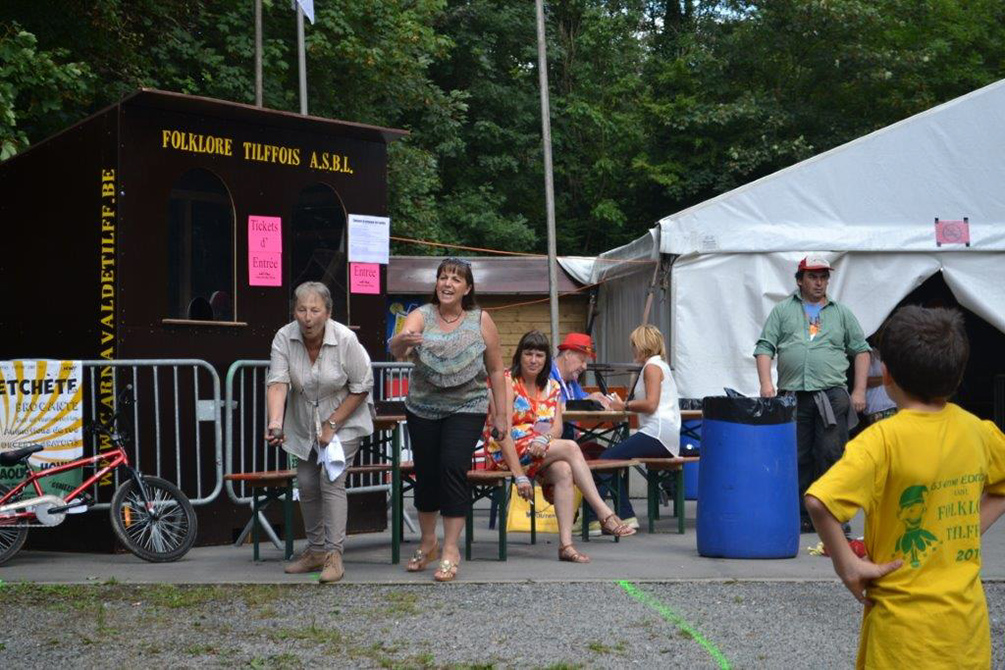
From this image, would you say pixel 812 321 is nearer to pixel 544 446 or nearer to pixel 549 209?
pixel 544 446

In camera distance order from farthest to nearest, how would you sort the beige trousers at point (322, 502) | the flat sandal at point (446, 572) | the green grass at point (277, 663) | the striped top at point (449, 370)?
the beige trousers at point (322, 502) < the striped top at point (449, 370) < the flat sandal at point (446, 572) < the green grass at point (277, 663)

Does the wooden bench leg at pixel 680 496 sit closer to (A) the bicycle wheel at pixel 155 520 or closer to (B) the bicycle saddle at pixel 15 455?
(A) the bicycle wheel at pixel 155 520

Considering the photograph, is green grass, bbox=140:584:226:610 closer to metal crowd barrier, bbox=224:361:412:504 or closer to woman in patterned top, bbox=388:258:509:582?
woman in patterned top, bbox=388:258:509:582

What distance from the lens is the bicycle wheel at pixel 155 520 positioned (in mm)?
8961

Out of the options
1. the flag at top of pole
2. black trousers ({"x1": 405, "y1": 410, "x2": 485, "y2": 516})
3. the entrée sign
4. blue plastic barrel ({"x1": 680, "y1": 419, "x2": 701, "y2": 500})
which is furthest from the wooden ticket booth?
the flag at top of pole

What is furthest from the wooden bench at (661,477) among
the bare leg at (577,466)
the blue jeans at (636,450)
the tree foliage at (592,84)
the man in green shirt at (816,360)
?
the tree foliage at (592,84)

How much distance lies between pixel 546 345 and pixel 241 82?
14846mm

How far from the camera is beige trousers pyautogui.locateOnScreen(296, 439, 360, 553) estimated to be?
8.14 meters

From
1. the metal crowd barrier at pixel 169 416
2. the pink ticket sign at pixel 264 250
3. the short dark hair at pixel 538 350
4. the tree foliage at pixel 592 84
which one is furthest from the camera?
the tree foliage at pixel 592 84

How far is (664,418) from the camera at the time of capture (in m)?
10.7

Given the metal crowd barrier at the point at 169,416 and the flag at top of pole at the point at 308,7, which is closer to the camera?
the metal crowd barrier at the point at 169,416

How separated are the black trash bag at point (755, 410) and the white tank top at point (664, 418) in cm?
154

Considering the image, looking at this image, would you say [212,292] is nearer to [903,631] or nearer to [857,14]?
[903,631]

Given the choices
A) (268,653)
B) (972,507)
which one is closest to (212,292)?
(268,653)
